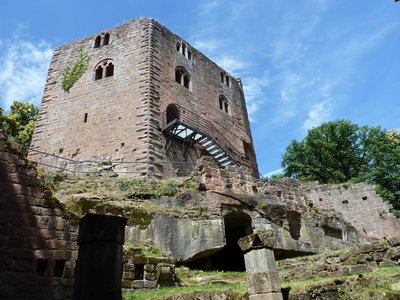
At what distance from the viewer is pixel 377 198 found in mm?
22109

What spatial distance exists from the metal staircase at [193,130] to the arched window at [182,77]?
2.28m

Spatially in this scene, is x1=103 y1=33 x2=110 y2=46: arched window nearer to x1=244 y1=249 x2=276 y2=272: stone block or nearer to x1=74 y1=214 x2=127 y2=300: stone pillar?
x1=244 y1=249 x2=276 y2=272: stone block

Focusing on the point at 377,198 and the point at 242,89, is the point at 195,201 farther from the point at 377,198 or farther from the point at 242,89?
the point at 242,89

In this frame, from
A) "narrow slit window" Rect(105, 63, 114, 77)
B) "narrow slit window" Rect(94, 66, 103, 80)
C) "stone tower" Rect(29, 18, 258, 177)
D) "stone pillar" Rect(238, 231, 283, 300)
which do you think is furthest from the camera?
"narrow slit window" Rect(94, 66, 103, 80)

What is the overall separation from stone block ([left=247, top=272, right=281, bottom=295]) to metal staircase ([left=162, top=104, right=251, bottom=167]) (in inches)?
492

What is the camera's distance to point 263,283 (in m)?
7.35

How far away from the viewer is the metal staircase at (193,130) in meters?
19.7

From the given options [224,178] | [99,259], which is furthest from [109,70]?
[99,259]

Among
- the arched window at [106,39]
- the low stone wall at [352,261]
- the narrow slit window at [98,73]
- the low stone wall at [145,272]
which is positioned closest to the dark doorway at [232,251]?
the low stone wall at [352,261]

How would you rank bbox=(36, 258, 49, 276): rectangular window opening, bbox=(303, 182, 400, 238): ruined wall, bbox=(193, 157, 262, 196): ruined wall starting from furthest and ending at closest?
1. bbox=(303, 182, 400, 238): ruined wall
2. bbox=(193, 157, 262, 196): ruined wall
3. bbox=(36, 258, 49, 276): rectangular window opening

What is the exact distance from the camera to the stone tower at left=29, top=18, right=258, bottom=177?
727 inches

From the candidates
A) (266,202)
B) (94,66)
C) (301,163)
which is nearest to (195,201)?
(266,202)

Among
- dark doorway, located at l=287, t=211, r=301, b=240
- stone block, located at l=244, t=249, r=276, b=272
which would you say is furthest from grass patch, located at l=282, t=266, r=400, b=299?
dark doorway, located at l=287, t=211, r=301, b=240

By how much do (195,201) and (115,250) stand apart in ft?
24.7
